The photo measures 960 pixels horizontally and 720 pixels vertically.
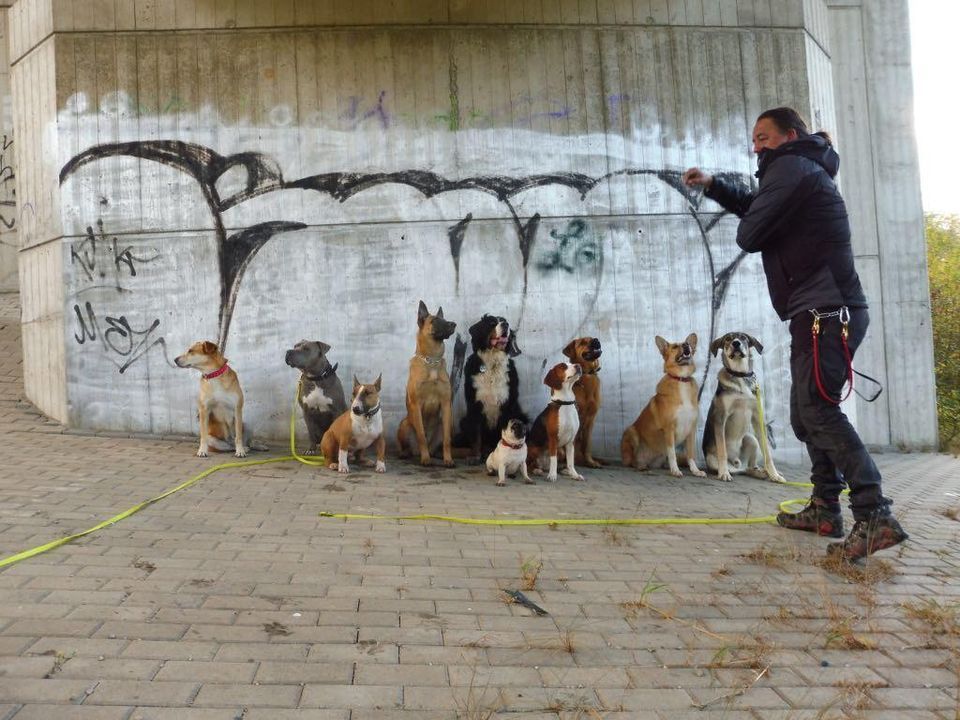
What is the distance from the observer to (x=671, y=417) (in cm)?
596

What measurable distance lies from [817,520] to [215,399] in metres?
4.97

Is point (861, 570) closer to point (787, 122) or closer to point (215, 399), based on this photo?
point (787, 122)

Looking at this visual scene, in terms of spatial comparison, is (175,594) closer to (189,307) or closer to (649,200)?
(189,307)

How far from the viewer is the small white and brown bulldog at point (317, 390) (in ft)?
20.0

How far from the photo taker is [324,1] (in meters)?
6.85

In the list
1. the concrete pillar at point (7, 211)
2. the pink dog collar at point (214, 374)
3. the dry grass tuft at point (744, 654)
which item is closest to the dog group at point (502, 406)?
the pink dog collar at point (214, 374)

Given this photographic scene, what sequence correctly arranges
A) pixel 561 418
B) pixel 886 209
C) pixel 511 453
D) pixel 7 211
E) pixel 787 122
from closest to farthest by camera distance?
pixel 787 122 → pixel 511 453 → pixel 561 418 → pixel 886 209 → pixel 7 211

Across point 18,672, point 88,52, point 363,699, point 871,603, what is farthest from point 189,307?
point 871,603

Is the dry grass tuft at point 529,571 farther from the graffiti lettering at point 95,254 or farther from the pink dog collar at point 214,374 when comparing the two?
the graffiti lettering at point 95,254

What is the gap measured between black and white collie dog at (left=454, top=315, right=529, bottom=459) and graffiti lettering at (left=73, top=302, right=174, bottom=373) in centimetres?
353

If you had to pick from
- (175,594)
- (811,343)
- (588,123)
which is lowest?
(175,594)

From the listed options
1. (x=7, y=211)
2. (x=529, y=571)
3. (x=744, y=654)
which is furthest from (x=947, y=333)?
(x=7, y=211)

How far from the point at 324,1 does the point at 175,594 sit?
6.47m

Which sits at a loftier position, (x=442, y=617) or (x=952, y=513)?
(x=442, y=617)
